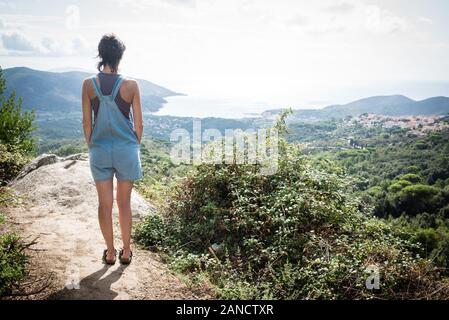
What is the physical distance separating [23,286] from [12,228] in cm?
192

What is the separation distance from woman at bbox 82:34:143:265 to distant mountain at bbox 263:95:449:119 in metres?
146

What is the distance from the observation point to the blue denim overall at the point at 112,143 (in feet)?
11.6

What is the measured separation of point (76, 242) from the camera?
459 cm

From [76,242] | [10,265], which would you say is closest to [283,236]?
[76,242]

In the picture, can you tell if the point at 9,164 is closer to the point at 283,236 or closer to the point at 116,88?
the point at 116,88

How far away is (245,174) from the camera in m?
5.74

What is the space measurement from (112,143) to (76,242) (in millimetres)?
1870

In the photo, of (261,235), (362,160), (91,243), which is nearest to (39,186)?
(91,243)

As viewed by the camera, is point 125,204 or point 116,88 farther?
point 125,204

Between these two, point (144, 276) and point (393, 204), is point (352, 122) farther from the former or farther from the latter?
point (144, 276)

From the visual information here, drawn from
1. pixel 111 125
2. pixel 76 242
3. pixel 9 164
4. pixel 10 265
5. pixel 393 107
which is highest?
pixel 393 107

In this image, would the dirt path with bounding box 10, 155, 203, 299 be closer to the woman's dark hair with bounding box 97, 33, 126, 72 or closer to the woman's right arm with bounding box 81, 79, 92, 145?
the woman's right arm with bounding box 81, 79, 92, 145

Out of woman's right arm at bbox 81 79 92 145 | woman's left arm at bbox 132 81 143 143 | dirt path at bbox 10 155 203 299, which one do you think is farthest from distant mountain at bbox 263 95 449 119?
woman's right arm at bbox 81 79 92 145

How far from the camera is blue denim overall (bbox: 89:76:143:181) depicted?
353cm
